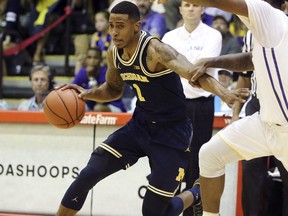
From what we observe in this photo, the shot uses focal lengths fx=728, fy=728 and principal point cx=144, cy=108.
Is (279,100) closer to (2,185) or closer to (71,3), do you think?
(2,185)

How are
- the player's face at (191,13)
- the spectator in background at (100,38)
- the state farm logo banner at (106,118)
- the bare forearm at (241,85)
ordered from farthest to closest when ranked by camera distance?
the spectator in background at (100,38), the state farm logo banner at (106,118), the player's face at (191,13), the bare forearm at (241,85)

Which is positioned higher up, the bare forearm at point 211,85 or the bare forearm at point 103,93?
the bare forearm at point 211,85

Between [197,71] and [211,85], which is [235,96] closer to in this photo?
[211,85]

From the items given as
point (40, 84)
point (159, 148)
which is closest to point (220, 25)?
point (40, 84)

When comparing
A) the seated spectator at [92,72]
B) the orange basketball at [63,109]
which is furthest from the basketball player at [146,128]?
the seated spectator at [92,72]

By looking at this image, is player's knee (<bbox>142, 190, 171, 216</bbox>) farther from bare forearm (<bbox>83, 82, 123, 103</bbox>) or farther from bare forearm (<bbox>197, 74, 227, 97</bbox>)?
Result: bare forearm (<bbox>197, 74, 227, 97</bbox>)

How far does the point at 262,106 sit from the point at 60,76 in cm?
611

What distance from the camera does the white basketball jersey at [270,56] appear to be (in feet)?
16.0

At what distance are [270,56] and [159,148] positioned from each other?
→ 140 cm

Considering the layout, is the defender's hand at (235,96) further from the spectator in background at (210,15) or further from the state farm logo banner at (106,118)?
the spectator in background at (210,15)

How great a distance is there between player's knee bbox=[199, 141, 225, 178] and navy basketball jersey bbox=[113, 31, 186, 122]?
641 mm

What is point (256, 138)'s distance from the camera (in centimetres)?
528

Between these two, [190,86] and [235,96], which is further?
[190,86]

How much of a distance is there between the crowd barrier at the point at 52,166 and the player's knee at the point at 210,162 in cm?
208
